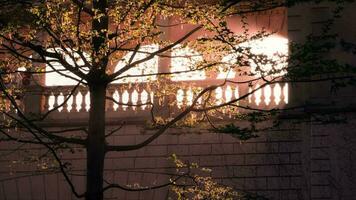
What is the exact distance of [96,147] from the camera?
10672 mm

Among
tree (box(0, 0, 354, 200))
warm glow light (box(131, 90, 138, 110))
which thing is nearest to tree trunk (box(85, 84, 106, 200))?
A: tree (box(0, 0, 354, 200))

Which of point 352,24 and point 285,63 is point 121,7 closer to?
point 285,63

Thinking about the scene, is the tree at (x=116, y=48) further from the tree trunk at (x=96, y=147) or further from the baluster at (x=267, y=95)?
the baluster at (x=267, y=95)

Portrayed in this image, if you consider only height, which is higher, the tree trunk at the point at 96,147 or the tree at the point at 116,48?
the tree at the point at 116,48

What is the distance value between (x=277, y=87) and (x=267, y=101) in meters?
0.43

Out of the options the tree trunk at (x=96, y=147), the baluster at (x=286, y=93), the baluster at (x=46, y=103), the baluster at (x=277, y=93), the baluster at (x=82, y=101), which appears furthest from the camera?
the baluster at (x=46, y=103)

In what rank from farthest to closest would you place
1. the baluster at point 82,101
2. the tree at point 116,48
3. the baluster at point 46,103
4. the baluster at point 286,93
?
the baluster at point 46,103
the baluster at point 82,101
the baluster at point 286,93
the tree at point 116,48

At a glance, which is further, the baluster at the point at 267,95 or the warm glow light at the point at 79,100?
the warm glow light at the point at 79,100

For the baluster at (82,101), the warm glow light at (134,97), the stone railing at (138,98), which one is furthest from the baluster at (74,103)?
the warm glow light at (134,97)

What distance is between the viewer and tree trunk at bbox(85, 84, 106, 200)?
10.5 metres

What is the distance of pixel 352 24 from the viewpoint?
1599cm

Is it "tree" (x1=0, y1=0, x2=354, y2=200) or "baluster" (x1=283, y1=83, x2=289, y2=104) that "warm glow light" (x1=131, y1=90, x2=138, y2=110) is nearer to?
"baluster" (x1=283, y1=83, x2=289, y2=104)

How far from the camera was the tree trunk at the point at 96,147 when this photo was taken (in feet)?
34.4

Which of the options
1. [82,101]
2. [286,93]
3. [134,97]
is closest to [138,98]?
[134,97]
